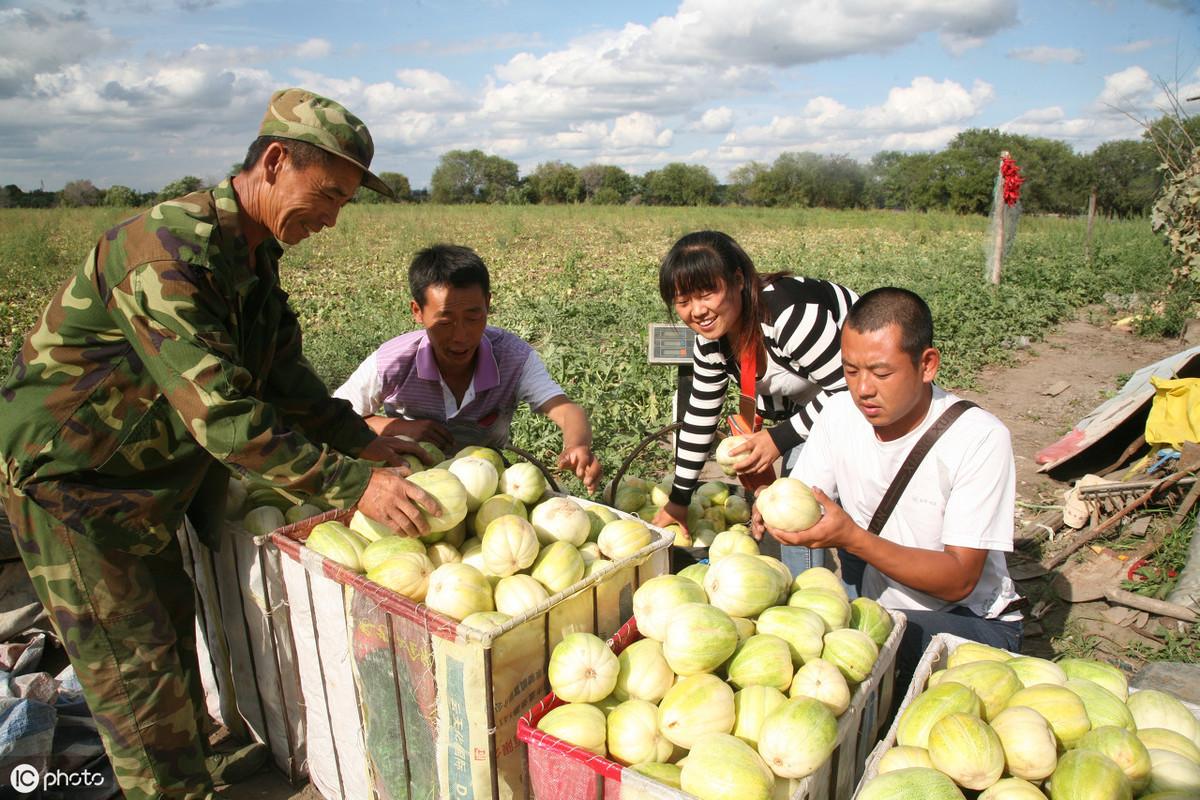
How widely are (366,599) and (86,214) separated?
93.5 ft

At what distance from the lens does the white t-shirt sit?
94.0 inches

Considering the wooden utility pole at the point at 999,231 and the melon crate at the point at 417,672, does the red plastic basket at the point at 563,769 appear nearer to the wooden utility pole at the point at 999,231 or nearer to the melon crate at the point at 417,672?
the melon crate at the point at 417,672

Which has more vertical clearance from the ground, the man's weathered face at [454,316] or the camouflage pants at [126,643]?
the man's weathered face at [454,316]

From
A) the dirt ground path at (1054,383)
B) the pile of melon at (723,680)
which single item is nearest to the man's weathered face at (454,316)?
the pile of melon at (723,680)

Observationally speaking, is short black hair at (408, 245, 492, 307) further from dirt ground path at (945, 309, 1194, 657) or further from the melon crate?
dirt ground path at (945, 309, 1194, 657)

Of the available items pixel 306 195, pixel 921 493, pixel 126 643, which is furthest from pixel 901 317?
pixel 126 643

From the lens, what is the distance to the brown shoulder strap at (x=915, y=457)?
2.49 meters

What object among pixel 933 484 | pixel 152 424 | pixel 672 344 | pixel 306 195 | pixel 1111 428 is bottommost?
pixel 1111 428

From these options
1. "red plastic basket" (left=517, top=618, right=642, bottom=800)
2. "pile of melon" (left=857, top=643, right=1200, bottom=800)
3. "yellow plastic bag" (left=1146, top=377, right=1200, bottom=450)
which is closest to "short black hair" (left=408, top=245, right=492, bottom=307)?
"red plastic basket" (left=517, top=618, right=642, bottom=800)

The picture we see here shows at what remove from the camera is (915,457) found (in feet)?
8.30

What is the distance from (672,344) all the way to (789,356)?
1.19 metres

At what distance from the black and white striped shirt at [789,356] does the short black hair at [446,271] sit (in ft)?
3.72

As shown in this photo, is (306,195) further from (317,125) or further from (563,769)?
(563,769)

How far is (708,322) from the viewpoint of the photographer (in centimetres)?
333
